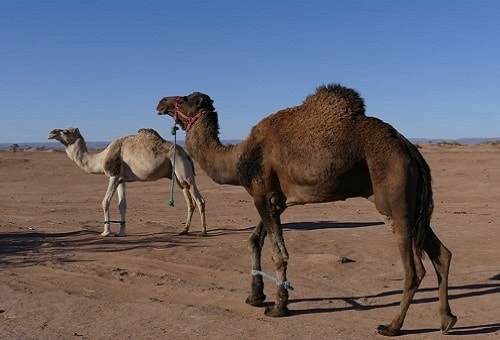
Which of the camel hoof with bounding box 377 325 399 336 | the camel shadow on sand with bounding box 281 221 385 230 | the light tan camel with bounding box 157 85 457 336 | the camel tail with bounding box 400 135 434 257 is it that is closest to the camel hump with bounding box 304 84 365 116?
the light tan camel with bounding box 157 85 457 336

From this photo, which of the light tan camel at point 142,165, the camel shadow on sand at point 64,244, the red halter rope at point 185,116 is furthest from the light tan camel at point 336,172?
the light tan camel at point 142,165

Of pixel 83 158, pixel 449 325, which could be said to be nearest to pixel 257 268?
pixel 449 325

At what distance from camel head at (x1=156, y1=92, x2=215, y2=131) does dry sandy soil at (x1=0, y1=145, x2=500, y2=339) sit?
7.56 feet

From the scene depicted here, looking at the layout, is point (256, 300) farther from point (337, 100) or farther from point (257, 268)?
point (337, 100)

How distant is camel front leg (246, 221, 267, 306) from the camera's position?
8.18 metres

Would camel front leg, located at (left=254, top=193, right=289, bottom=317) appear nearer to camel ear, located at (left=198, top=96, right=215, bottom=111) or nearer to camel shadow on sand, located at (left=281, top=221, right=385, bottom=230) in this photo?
camel ear, located at (left=198, top=96, right=215, bottom=111)

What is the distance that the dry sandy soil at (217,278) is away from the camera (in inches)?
285

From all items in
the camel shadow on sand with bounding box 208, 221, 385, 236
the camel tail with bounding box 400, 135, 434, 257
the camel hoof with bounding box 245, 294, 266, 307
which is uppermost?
the camel tail with bounding box 400, 135, 434, 257

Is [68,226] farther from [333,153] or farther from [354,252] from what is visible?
[333,153]

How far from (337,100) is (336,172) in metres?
0.89

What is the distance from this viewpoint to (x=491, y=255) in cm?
1140

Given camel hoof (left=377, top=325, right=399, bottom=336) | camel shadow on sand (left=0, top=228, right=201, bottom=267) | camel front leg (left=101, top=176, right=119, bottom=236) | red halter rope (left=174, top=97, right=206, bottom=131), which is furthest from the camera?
camel front leg (left=101, top=176, right=119, bottom=236)

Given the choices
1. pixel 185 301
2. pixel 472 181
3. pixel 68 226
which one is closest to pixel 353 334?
pixel 185 301

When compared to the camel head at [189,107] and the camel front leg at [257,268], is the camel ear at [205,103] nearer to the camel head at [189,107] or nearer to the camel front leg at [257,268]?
the camel head at [189,107]
